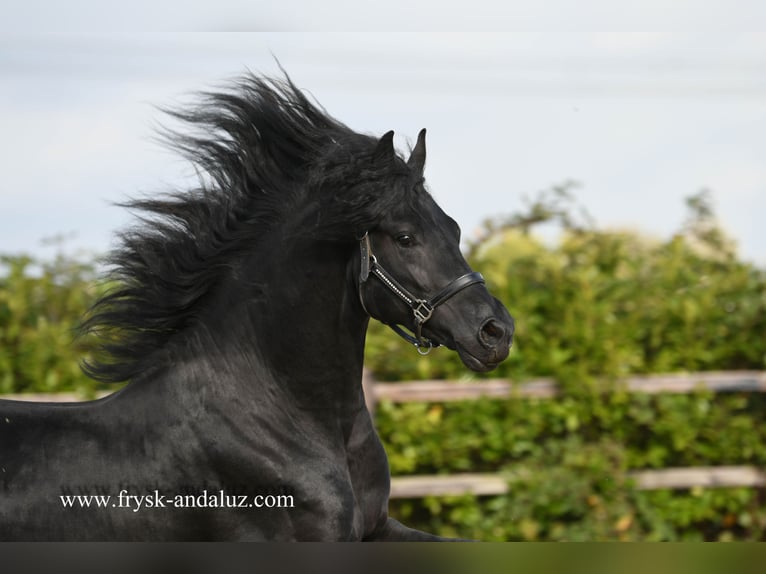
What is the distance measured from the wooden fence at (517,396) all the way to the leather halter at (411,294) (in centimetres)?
297

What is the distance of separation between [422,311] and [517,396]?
3.22m

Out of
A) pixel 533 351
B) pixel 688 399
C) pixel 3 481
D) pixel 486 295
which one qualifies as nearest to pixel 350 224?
pixel 486 295

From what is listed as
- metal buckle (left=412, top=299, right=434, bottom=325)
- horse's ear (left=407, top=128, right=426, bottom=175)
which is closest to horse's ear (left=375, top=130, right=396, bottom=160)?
horse's ear (left=407, top=128, right=426, bottom=175)

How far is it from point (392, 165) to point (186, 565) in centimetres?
155

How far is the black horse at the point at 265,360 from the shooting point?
11.0 ft

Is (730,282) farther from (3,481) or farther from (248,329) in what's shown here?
(3,481)

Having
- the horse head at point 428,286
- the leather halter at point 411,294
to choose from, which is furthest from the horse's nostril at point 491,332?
the leather halter at point 411,294

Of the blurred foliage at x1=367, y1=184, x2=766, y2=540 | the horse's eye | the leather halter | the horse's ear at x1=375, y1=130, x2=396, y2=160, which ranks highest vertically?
the horse's ear at x1=375, y1=130, x2=396, y2=160

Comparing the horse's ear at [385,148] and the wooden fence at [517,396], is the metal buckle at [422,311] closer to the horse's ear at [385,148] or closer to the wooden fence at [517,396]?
the horse's ear at [385,148]

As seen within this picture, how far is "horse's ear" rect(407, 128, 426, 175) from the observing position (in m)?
3.68

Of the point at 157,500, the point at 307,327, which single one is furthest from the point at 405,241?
the point at 157,500

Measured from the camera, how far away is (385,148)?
354cm

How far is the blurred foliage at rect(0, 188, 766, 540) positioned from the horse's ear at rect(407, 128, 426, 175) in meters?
2.99

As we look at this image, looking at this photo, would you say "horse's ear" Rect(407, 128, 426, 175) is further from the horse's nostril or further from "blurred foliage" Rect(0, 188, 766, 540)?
"blurred foliage" Rect(0, 188, 766, 540)
